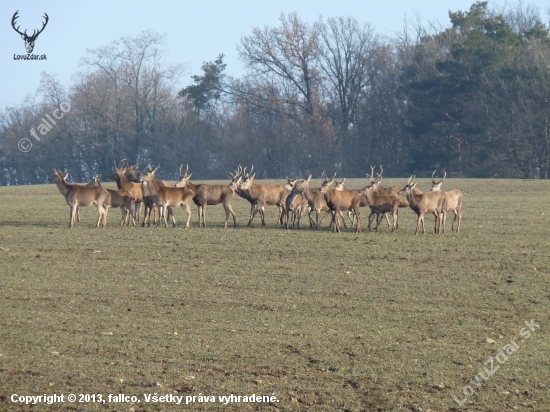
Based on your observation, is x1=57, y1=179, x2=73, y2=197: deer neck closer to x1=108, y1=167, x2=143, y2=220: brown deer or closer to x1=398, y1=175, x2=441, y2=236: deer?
x1=108, y1=167, x2=143, y2=220: brown deer

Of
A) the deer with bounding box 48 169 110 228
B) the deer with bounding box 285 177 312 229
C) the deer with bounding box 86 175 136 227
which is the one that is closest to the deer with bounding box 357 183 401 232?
the deer with bounding box 285 177 312 229

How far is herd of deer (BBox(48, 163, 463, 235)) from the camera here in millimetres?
19453

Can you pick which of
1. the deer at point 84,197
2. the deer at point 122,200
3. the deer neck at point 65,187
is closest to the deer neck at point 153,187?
the deer at point 122,200

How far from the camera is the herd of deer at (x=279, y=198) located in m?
19.5

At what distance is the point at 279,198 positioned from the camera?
21641mm

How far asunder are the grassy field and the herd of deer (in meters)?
0.86

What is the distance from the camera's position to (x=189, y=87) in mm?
70125

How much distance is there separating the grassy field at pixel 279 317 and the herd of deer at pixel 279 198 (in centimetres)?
86

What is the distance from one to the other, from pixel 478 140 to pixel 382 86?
11.9 meters

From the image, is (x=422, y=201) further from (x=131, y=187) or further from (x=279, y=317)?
(x=279, y=317)

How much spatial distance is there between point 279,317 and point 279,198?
10.9 m

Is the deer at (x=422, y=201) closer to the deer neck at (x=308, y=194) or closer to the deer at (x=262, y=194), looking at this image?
the deer neck at (x=308, y=194)

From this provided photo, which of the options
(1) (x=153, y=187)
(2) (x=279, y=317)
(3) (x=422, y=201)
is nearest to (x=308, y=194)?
(3) (x=422, y=201)

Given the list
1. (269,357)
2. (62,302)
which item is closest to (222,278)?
(62,302)
